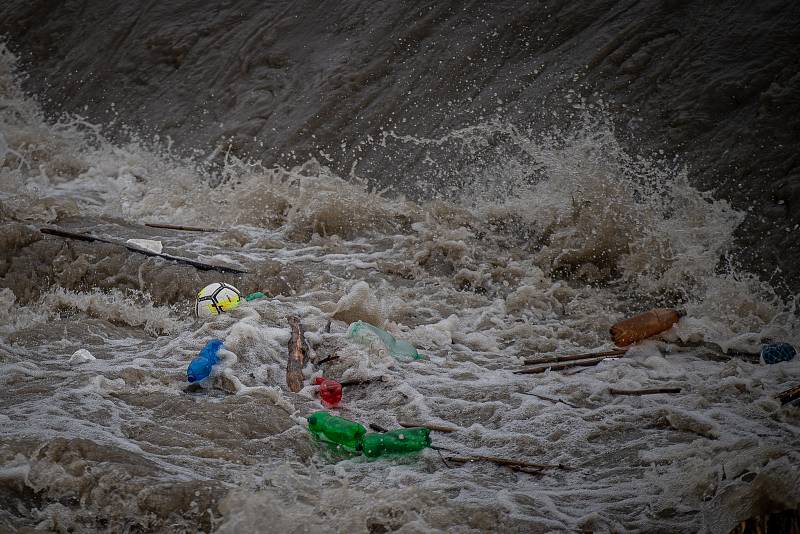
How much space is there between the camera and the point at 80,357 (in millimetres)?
4176

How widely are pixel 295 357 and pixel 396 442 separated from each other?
113cm

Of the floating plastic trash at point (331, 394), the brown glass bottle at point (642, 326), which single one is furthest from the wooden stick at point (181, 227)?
the brown glass bottle at point (642, 326)

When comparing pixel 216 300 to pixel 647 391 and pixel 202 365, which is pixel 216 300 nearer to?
pixel 202 365

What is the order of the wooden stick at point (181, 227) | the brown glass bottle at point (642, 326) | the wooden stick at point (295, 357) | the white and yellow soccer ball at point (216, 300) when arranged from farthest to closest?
the wooden stick at point (181, 227)
the white and yellow soccer ball at point (216, 300)
the brown glass bottle at point (642, 326)
the wooden stick at point (295, 357)

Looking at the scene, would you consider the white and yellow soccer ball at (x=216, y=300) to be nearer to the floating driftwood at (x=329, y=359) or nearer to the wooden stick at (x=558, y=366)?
the floating driftwood at (x=329, y=359)

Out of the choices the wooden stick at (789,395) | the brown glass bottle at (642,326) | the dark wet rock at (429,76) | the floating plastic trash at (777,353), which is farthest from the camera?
the dark wet rock at (429,76)

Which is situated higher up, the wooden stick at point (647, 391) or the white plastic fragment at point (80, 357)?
the wooden stick at point (647, 391)

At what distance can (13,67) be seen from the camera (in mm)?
11336

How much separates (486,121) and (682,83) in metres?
1.94

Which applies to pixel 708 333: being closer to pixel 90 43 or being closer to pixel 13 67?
pixel 90 43

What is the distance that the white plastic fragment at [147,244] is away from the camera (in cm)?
611

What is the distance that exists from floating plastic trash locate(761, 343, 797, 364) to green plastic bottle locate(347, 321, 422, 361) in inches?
76.6

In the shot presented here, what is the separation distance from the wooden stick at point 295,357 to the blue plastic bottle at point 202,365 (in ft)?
1.30

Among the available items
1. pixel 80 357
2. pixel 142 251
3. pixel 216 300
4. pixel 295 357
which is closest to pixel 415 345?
pixel 295 357
